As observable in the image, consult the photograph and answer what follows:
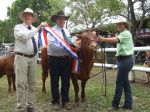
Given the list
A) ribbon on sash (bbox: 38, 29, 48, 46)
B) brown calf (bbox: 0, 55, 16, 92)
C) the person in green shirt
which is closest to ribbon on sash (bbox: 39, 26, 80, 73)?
ribbon on sash (bbox: 38, 29, 48, 46)

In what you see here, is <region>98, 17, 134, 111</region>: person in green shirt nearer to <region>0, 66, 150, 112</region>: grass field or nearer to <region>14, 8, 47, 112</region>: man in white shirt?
<region>0, 66, 150, 112</region>: grass field

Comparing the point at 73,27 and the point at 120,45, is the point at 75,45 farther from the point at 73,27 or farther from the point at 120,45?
the point at 73,27

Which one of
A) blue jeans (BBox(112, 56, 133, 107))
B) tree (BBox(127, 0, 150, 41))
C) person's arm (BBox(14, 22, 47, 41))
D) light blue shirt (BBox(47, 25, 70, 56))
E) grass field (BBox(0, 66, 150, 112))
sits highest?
tree (BBox(127, 0, 150, 41))

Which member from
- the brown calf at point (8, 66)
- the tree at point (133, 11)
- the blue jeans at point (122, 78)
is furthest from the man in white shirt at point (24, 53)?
the tree at point (133, 11)

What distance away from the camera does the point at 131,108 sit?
29.4 feet

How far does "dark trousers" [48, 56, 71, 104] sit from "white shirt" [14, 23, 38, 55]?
903mm

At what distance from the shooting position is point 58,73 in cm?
911

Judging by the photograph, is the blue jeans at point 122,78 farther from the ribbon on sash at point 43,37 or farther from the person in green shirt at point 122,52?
the ribbon on sash at point 43,37

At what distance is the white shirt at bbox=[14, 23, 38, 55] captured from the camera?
802cm

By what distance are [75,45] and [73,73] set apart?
2.35ft

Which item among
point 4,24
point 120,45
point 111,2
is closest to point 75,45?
point 120,45

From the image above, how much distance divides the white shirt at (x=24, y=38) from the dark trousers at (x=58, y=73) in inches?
35.6

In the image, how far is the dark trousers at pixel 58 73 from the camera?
9070mm

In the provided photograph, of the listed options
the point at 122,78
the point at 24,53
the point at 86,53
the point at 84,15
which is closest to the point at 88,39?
the point at 86,53
